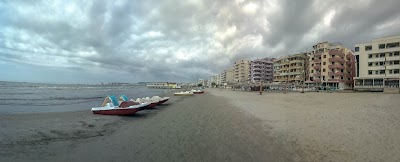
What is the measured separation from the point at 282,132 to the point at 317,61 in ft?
232

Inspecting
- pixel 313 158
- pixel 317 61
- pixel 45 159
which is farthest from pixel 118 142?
pixel 317 61

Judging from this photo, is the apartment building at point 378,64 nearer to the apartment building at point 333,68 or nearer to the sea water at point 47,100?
the apartment building at point 333,68

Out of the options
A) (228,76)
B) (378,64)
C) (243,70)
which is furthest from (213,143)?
(228,76)

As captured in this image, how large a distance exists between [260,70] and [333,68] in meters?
53.4

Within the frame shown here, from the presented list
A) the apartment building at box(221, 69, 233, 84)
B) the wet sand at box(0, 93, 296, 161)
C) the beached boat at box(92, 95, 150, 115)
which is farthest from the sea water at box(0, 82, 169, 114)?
the apartment building at box(221, 69, 233, 84)

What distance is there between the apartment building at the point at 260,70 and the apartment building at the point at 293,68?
27.7 metres

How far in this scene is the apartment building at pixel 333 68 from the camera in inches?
2586

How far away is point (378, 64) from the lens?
55844mm

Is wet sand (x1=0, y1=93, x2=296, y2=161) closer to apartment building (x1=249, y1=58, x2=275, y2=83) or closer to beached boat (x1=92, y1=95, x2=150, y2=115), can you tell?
beached boat (x1=92, y1=95, x2=150, y2=115)

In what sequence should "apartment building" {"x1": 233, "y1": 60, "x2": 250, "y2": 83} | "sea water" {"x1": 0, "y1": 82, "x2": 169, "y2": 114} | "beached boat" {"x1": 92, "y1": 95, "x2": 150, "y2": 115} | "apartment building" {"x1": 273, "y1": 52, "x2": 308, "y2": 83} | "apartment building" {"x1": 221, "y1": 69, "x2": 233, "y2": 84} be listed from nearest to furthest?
1. "beached boat" {"x1": 92, "y1": 95, "x2": 150, "y2": 115}
2. "sea water" {"x1": 0, "y1": 82, "x2": 169, "y2": 114}
3. "apartment building" {"x1": 273, "y1": 52, "x2": 308, "y2": 83}
4. "apartment building" {"x1": 233, "y1": 60, "x2": 250, "y2": 83}
5. "apartment building" {"x1": 221, "y1": 69, "x2": 233, "y2": 84}

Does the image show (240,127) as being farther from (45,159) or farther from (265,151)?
(45,159)

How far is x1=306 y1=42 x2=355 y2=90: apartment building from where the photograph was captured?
6569 cm

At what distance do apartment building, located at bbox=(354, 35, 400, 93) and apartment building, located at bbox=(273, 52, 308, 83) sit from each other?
20.8 metres

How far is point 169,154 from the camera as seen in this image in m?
7.58
